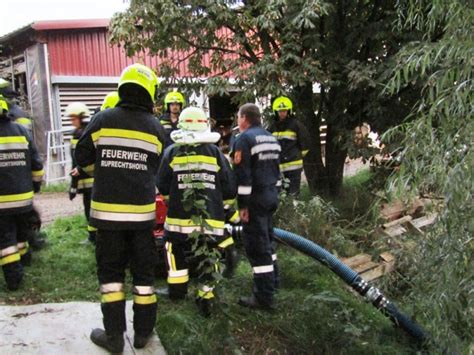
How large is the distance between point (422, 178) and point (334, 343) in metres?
2.20

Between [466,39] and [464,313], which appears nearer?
[466,39]

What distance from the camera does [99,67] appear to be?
12.4 meters

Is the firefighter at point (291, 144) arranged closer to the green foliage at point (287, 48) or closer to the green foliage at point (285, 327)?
the green foliage at point (287, 48)

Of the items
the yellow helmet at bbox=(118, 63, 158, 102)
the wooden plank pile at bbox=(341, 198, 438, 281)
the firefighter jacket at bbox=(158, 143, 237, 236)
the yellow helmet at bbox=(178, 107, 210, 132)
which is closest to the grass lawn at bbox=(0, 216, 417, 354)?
the firefighter jacket at bbox=(158, 143, 237, 236)

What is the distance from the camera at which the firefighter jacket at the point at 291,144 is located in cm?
779

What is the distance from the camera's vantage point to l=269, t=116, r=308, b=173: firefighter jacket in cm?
779

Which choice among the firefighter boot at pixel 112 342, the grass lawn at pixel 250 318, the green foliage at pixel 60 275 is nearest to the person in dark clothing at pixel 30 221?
the green foliage at pixel 60 275

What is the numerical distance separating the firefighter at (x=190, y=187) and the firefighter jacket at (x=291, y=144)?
3.43 meters

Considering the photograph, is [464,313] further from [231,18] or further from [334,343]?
[231,18]

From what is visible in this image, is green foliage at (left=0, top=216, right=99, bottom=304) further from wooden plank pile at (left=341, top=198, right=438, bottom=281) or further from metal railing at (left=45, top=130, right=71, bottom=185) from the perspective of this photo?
metal railing at (left=45, top=130, right=71, bottom=185)

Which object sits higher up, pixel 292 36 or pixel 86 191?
pixel 292 36

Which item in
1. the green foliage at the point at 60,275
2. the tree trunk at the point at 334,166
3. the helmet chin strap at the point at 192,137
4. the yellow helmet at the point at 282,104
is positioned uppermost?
the yellow helmet at the point at 282,104

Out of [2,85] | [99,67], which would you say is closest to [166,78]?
[2,85]

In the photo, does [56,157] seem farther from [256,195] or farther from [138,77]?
[138,77]
